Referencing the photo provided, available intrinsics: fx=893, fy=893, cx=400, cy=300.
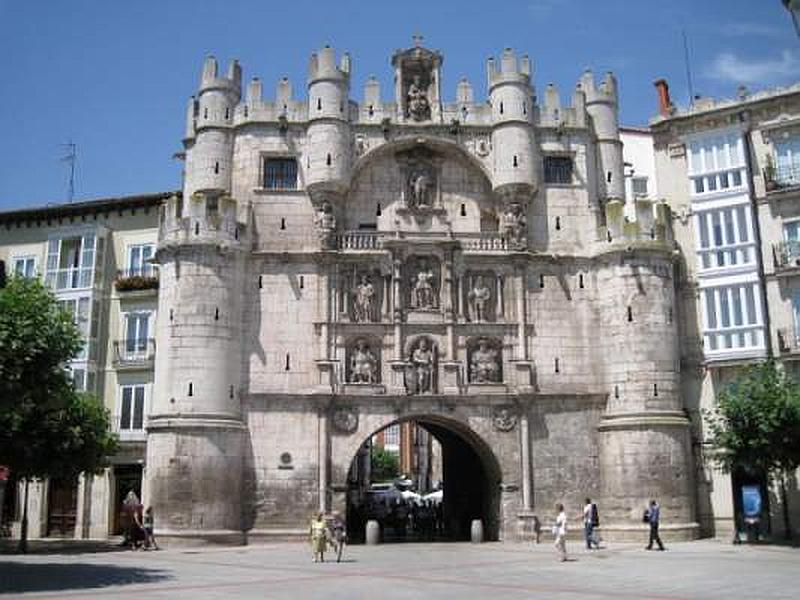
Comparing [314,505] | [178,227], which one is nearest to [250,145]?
[178,227]

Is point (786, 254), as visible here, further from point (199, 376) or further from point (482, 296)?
point (199, 376)

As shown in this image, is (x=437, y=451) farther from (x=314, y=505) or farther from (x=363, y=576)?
(x=363, y=576)

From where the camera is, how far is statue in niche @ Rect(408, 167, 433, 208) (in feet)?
125

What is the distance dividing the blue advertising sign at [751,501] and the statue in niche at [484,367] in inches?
400

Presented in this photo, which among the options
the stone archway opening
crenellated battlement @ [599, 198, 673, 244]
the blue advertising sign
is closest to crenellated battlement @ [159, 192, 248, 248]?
the stone archway opening

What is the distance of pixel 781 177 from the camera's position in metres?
36.4

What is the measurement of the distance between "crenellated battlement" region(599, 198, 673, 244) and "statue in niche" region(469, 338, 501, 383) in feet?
22.5

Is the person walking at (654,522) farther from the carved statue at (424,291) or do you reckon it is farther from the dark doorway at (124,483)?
the dark doorway at (124,483)

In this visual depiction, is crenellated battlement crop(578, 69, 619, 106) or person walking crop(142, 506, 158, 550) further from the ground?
crenellated battlement crop(578, 69, 619, 106)

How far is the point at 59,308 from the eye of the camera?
77.0ft

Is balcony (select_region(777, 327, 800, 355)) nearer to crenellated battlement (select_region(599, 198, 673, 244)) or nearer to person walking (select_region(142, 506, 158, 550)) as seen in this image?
crenellated battlement (select_region(599, 198, 673, 244))

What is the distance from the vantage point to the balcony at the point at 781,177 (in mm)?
36125

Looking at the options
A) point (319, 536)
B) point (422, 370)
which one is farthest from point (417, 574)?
point (422, 370)

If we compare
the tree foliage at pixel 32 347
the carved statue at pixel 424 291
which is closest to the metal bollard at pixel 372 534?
the carved statue at pixel 424 291
